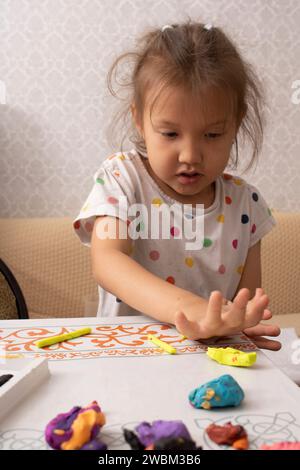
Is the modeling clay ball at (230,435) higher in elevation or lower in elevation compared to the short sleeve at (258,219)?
lower

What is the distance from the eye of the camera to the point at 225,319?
2.01 feet

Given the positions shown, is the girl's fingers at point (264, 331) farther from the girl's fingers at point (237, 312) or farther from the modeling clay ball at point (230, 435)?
the modeling clay ball at point (230, 435)

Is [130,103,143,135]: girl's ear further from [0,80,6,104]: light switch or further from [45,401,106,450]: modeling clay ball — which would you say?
[0,80,6,104]: light switch

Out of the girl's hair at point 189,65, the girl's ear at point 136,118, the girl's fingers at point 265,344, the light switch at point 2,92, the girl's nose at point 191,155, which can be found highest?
the light switch at point 2,92

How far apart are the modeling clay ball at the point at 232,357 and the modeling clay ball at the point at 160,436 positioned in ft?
0.56

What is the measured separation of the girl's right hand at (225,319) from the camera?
602 mm

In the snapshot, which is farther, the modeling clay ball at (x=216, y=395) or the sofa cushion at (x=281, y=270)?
the sofa cushion at (x=281, y=270)

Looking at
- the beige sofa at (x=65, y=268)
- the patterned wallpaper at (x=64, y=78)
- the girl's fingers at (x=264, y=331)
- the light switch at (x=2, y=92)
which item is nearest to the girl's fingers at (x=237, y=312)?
the girl's fingers at (x=264, y=331)

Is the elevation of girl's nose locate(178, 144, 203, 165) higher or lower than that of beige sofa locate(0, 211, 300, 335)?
higher

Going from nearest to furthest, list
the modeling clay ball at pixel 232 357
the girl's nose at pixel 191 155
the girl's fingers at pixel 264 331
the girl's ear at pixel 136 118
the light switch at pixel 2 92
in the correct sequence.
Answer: the modeling clay ball at pixel 232 357
the girl's fingers at pixel 264 331
the girl's nose at pixel 191 155
the girl's ear at pixel 136 118
the light switch at pixel 2 92

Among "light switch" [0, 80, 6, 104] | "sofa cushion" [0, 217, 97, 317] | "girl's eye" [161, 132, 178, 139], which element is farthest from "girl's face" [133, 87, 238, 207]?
"light switch" [0, 80, 6, 104]

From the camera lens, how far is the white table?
417 millimetres

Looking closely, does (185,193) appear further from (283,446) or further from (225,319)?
(283,446)

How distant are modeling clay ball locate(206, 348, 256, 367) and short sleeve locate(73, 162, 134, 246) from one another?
0.40 metres
